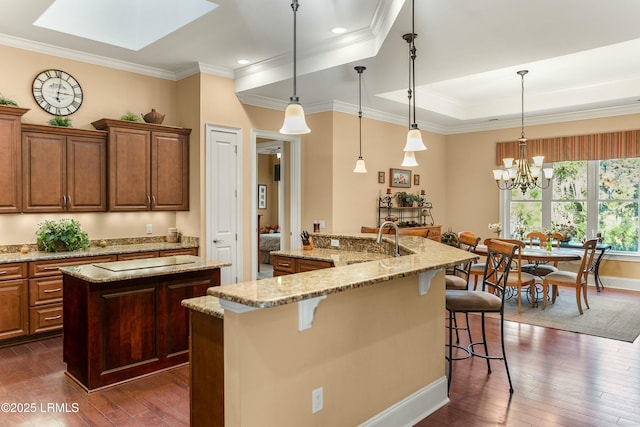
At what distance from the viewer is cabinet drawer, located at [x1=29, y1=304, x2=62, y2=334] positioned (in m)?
4.21

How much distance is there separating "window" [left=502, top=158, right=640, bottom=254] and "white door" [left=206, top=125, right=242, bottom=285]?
450cm

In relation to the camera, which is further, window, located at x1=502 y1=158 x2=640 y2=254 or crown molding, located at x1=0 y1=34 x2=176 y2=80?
window, located at x1=502 y1=158 x2=640 y2=254

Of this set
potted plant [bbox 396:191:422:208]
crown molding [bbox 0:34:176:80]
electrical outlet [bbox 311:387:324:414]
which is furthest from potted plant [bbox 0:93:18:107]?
potted plant [bbox 396:191:422:208]

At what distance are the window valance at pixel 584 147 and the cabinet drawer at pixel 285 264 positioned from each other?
5224 mm

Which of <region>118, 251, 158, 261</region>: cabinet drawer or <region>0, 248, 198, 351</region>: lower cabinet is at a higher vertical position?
<region>118, 251, 158, 261</region>: cabinet drawer

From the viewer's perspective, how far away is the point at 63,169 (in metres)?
4.62

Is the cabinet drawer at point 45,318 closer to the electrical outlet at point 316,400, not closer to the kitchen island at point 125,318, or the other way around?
the kitchen island at point 125,318

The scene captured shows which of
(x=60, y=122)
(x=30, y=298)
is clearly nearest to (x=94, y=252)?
(x=30, y=298)

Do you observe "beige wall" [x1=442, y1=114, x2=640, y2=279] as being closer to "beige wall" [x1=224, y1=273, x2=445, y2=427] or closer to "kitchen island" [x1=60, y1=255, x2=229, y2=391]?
"beige wall" [x1=224, y1=273, x2=445, y2=427]

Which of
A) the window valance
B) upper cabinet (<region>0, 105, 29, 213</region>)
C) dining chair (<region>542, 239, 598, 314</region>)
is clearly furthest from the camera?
the window valance

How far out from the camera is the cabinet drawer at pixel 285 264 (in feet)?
14.3

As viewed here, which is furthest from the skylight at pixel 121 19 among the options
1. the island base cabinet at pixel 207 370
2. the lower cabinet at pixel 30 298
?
the island base cabinet at pixel 207 370

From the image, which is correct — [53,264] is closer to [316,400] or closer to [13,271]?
[13,271]

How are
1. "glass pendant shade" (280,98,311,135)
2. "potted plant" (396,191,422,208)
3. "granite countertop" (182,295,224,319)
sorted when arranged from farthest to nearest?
"potted plant" (396,191,422,208)
"glass pendant shade" (280,98,311,135)
"granite countertop" (182,295,224,319)
